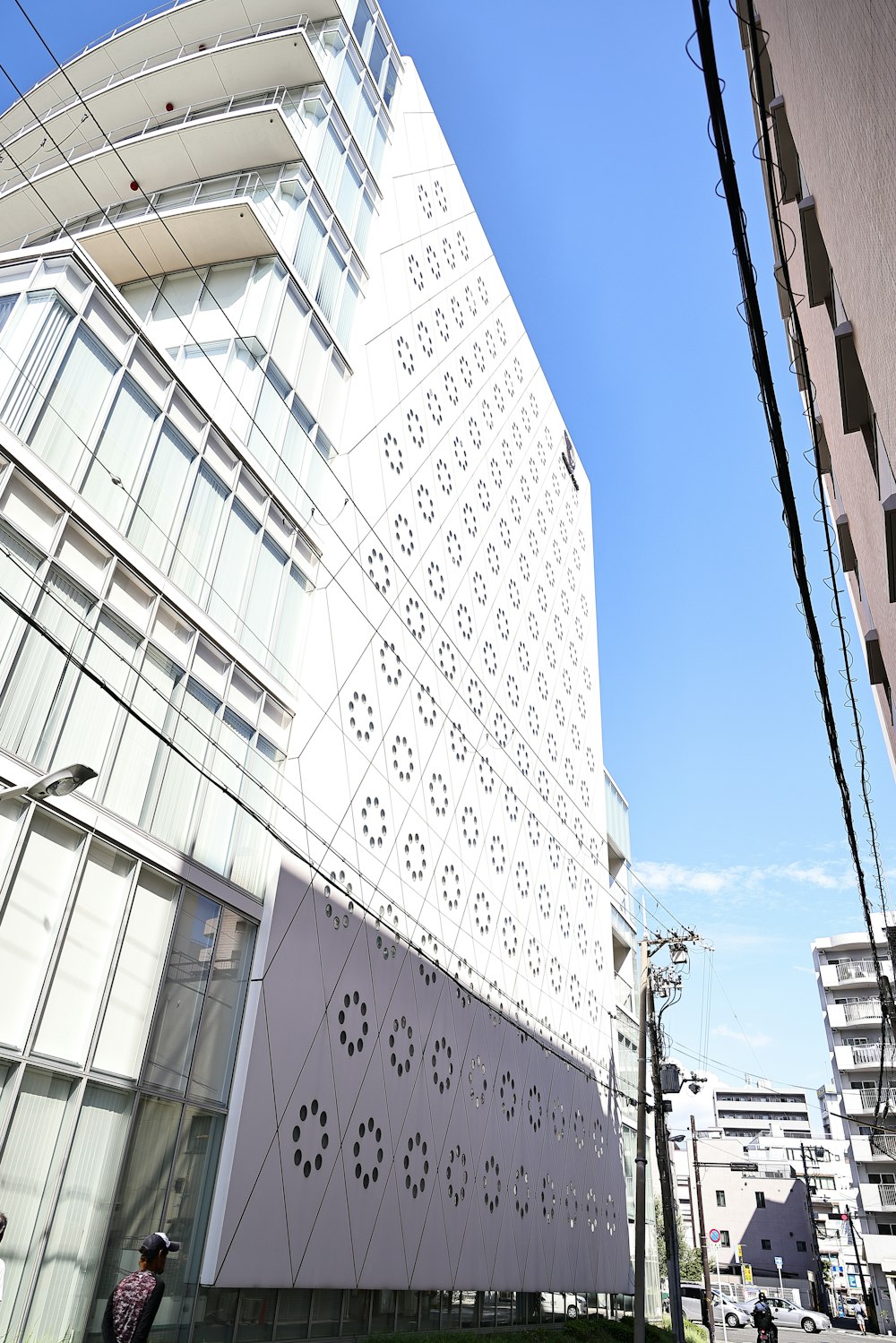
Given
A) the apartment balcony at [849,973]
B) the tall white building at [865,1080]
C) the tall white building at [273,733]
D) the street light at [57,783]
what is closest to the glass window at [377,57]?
the tall white building at [273,733]

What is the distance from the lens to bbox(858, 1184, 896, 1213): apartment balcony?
4338 centimetres

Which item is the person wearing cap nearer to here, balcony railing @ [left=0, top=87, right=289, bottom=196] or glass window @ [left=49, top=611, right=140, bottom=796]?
glass window @ [left=49, top=611, right=140, bottom=796]

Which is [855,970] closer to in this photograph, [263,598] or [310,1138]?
[310,1138]

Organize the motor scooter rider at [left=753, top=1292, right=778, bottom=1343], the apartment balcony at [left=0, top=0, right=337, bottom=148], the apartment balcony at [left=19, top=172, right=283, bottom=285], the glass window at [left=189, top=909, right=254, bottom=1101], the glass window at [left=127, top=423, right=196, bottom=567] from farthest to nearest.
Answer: the motor scooter rider at [left=753, top=1292, right=778, bottom=1343], the apartment balcony at [left=0, top=0, right=337, bottom=148], the apartment balcony at [left=19, top=172, right=283, bottom=285], the glass window at [left=127, top=423, right=196, bottom=567], the glass window at [left=189, top=909, right=254, bottom=1101]

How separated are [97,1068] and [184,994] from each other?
1.64 metres

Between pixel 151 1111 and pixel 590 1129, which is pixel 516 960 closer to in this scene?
pixel 590 1129

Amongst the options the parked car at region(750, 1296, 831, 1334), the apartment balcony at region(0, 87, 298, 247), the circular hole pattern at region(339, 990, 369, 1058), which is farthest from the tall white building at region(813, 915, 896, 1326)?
the apartment balcony at region(0, 87, 298, 247)

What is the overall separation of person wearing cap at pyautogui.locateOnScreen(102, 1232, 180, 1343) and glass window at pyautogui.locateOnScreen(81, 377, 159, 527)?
8.76m

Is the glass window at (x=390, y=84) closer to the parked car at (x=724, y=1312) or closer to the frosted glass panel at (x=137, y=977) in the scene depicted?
the frosted glass panel at (x=137, y=977)

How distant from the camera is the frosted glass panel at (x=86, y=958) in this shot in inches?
385

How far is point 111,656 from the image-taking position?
11633 mm

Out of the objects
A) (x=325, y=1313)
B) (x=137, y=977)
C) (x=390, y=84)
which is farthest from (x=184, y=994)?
(x=390, y=84)

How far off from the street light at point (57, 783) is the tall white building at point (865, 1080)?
123 feet

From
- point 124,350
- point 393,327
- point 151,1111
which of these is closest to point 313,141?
point 393,327
